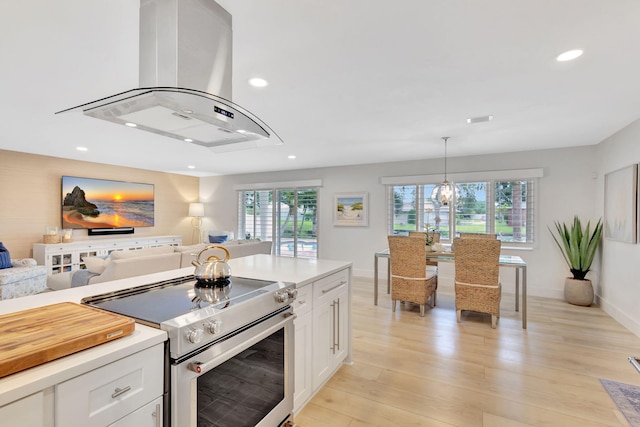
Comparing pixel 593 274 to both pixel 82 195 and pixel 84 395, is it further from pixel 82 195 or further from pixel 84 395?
pixel 82 195

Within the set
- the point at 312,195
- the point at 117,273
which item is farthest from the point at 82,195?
the point at 312,195

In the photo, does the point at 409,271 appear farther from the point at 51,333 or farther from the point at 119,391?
the point at 51,333

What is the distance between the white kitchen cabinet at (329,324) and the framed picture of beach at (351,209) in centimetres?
358

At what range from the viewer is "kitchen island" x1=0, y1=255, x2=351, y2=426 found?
775mm

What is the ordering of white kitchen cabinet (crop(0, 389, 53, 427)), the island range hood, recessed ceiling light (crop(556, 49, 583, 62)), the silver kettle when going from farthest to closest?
1. recessed ceiling light (crop(556, 49, 583, 62))
2. the silver kettle
3. the island range hood
4. white kitchen cabinet (crop(0, 389, 53, 427))

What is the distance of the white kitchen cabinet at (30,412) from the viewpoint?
0.73m

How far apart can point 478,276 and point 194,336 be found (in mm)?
3279

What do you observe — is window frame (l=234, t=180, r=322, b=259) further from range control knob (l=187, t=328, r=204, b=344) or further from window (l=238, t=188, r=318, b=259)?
range control knob (l=187, t=328, r=204, b=344)

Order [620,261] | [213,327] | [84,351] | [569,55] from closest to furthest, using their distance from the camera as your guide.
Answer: [84,351]
[213,327]
[569,55]
[620,261]

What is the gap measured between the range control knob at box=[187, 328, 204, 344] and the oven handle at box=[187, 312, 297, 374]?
0.10 metres

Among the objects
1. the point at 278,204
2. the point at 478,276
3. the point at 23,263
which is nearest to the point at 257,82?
the point at 478,276

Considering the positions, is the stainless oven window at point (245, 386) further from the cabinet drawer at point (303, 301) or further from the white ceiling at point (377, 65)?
the white ceiling at point (377, 65)

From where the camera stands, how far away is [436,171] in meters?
5.41

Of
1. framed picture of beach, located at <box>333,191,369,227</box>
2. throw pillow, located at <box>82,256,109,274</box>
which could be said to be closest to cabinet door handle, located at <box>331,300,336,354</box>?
throw pillow, located at <box>82,256,109,274</box>
